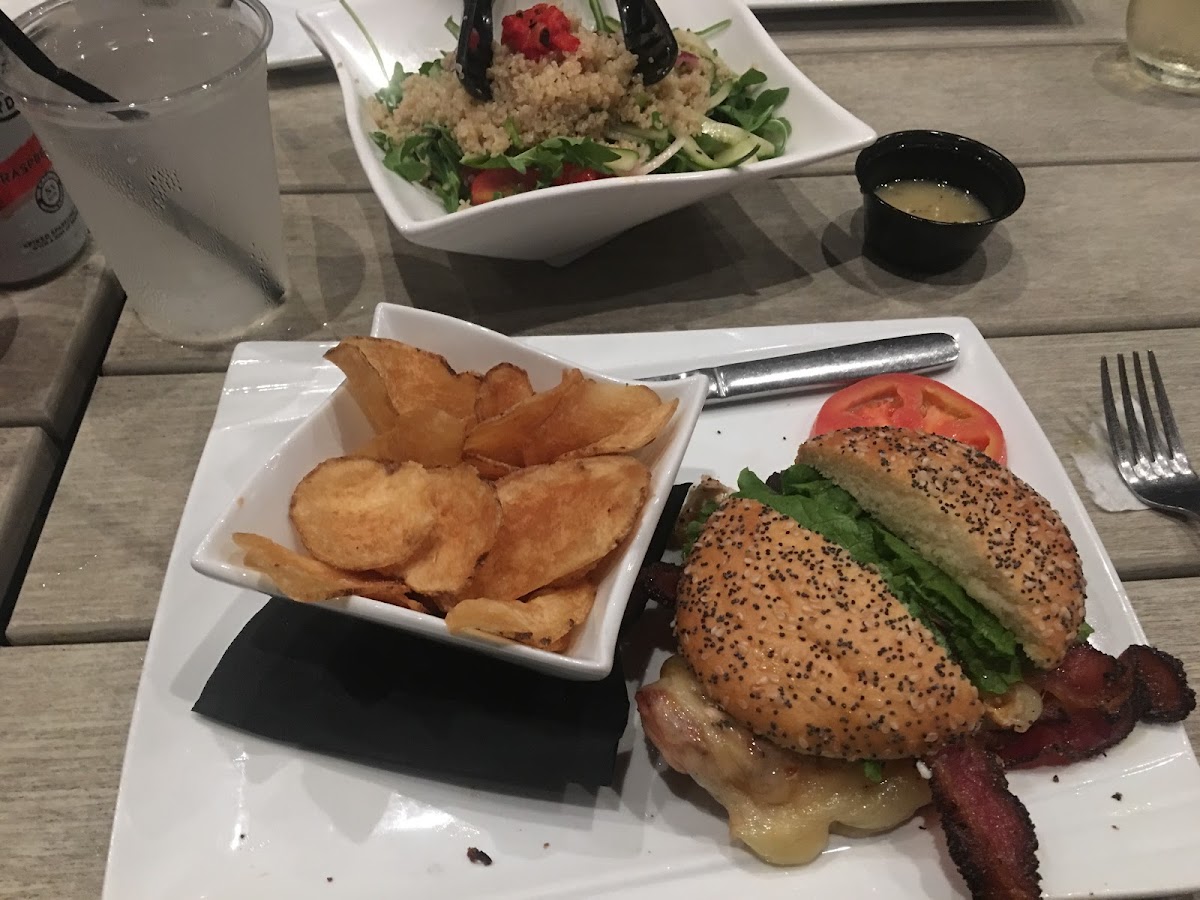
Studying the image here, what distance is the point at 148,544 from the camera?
153 centimetres

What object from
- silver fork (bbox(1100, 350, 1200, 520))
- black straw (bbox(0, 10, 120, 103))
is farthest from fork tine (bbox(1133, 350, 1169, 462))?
black straw (bbox(0, 10, 120, 103))

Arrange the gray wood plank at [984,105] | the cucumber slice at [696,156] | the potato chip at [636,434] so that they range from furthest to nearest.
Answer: the gray wood plank at [984,105] < the cucumber slice at [696,156] < the potato chip at [636,434]

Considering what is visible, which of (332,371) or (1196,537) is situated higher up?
(332,371)

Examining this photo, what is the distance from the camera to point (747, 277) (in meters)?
2.11

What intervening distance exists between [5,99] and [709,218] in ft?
5.19

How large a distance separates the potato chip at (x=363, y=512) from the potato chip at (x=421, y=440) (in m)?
0.05

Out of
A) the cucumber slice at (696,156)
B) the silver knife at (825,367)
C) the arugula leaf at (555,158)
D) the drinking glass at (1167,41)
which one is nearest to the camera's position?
the silver knife at (825,367)

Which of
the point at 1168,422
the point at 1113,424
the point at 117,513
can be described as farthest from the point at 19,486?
the point at 1168,422

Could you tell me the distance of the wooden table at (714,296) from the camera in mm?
1362

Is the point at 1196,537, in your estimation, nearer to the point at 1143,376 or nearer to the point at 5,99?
the point at 1143,376

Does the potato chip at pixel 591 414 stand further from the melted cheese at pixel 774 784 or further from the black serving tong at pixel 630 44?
the black serving tong at pixel 630 44

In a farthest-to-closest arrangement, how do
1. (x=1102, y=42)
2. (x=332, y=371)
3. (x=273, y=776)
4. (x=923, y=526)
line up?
(x=1102, y=42), (x=332, y=371), (x=923, y=526), (x=273, y=776)

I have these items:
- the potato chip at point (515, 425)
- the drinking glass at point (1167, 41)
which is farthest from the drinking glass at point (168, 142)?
the drinking glass at point (1167, 41)

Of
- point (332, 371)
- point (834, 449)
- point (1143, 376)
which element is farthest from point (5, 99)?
point (1143, 376)
